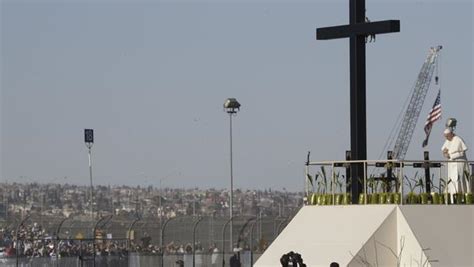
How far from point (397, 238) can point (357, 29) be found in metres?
5.05

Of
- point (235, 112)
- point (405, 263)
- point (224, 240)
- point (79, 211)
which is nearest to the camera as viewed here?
point (405, 263)

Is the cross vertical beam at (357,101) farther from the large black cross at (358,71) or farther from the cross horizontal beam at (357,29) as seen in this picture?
the cross horizontal beam at (357,29)

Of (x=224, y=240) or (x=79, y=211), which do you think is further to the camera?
(x=79, y=211)

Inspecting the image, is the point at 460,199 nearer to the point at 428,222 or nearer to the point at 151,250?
the point at 428,222

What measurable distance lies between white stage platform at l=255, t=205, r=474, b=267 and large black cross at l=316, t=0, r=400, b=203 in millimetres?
960

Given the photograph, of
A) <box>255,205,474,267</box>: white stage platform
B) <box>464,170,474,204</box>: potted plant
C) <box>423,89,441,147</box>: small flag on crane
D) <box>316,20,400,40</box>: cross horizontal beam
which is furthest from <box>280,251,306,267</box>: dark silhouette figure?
<box>423,89,441,147</box>: small flag on crane

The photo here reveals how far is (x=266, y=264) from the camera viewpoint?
36.6 meters

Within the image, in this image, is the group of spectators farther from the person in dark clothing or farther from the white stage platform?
the white stage platform

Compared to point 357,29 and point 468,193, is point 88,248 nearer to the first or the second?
point 357,29

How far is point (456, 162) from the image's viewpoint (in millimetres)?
36375

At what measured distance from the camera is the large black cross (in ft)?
120

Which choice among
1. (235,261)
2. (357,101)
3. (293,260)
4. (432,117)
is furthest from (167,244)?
(293,260)

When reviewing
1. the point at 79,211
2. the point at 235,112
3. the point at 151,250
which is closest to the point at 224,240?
the point at 151,250

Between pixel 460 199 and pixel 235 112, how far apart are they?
22.5 meters
